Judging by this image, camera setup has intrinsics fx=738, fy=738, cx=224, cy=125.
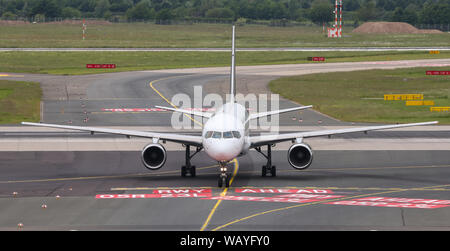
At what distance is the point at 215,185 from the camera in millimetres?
37031

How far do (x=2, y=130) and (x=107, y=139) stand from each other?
9.68 m

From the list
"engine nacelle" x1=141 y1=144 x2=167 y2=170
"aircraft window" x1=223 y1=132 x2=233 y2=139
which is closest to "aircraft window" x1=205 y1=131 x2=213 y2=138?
"aircraft window" x1=223 y1=132 x2=233 y2=139

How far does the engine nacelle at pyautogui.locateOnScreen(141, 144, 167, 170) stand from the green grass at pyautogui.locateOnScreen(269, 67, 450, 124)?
32.6 m

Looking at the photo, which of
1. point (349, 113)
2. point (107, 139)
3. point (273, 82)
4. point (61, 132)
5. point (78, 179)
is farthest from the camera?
point (273, 82)

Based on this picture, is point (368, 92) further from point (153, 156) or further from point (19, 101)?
point (153, 156)

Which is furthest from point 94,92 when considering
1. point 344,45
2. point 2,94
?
point 344,45

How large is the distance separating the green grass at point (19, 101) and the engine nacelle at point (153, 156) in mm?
29600

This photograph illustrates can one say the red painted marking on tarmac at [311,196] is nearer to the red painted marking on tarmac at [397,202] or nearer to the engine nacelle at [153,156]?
the red painted marking on tarmac at [397,202]

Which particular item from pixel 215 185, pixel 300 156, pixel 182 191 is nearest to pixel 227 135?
pixel 215 185

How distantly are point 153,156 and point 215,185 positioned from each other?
11.3 feet

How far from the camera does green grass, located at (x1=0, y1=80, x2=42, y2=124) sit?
6643 centimetres

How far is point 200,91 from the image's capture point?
88.8 m

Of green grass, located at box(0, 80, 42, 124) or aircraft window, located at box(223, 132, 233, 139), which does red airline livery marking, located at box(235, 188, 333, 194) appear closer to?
aircraft window, located at box(223, 132, 233, 139)
